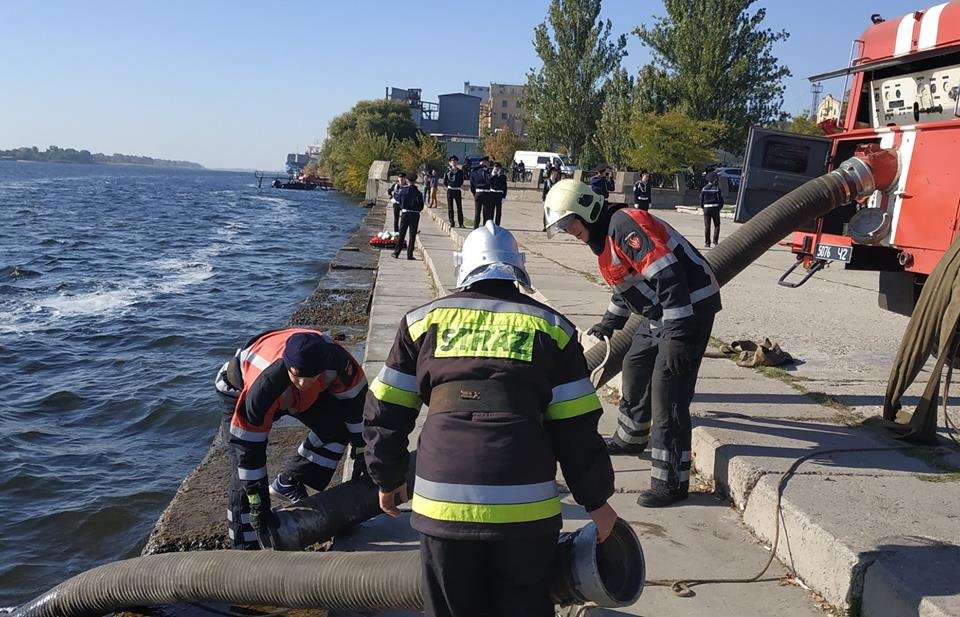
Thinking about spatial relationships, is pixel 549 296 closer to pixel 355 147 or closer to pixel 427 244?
pixel 427 244

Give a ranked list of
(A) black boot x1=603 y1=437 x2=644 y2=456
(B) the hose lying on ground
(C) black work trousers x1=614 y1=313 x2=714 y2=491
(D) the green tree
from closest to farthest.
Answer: (C) black work trousers x1=614 y1=313 x2=714 y2=491
(B) the hose lying on ground
(A) black boot x1=603 y1=437 x2=644 y2=456
(D) the green tree

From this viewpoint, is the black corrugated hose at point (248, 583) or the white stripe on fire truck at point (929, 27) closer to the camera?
the black corrugated hose at point (248, 583)

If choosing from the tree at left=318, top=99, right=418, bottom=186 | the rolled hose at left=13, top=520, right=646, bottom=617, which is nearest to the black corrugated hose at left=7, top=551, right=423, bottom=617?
the rolled hose at left=13, top=520, right=646, bottom=617

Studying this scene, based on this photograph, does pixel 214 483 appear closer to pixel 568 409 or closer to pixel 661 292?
pixel 661 292

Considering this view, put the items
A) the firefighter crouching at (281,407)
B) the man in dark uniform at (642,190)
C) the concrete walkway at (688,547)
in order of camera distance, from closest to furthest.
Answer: the concrete walkway at (688,547), the firefighter crouching at (281,407), the man in dark uniform at (642,190)

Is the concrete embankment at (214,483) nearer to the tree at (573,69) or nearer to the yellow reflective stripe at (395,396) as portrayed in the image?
the yellow reflective stripe at (395,396)

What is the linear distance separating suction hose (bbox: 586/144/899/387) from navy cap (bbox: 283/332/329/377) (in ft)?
7.68

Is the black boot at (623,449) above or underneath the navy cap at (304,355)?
underneath

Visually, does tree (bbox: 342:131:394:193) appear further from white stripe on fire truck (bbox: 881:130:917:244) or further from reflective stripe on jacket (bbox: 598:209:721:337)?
reflective stripe on jacket (bbox: 598:209:721:337)

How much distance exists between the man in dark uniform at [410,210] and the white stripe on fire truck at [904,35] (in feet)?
32.6

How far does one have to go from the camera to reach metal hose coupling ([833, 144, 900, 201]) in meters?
5.85

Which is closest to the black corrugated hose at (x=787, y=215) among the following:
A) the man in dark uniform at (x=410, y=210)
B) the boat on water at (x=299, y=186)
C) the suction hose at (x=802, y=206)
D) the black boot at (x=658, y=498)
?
the suction hose at (x=802, y=206)

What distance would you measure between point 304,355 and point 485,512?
1752 mm

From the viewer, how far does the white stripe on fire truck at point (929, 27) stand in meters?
5.56
